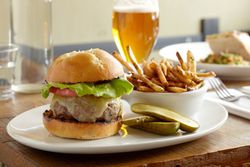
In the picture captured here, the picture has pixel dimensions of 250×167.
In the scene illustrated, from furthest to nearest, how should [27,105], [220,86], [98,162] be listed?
[220,86] < [27,105] < [98,162]

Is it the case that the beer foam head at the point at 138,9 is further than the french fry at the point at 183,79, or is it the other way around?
the beer foam head at the point at 138,9

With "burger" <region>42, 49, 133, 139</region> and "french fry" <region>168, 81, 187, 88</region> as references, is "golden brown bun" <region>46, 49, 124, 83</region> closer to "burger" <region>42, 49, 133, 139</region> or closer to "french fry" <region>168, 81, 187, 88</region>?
"burger" <region>42, 49, 133, 139</region>

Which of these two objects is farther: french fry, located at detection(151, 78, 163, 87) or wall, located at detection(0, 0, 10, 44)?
wall, located at detection(0, 0, 10, 44)

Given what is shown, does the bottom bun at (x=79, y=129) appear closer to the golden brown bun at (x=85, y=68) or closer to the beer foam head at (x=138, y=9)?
the golden brown bun at (x=85, y=68)

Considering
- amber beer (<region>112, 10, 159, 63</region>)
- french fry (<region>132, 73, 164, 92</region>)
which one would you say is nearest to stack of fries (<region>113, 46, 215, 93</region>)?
french fry (<region>132, 73, 164, 92</region>)

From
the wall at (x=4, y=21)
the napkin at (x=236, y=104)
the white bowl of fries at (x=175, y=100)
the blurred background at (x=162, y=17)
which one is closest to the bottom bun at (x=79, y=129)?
the white bowl of fries at (x=175, y=100)

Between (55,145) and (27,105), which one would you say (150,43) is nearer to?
(27,105)

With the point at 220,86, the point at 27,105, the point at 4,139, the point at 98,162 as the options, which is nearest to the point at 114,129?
the point at 98,162
